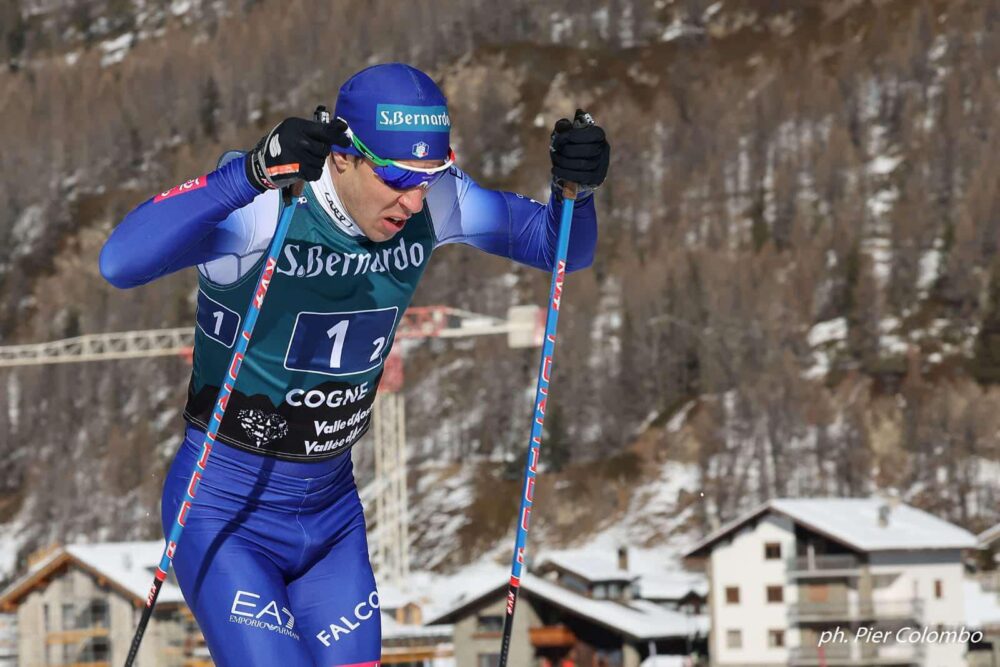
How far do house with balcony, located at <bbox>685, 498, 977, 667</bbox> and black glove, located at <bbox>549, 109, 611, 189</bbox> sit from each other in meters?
30.4

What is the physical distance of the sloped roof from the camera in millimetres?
35594

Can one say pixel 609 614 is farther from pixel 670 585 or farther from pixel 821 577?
pixel 670 585

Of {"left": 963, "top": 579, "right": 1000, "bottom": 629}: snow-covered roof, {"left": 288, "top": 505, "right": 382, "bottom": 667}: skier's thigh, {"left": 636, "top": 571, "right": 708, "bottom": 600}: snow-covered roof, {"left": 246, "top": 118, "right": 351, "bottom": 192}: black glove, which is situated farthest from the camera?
{"left": 636, "top": 571, "right": 708, "bottom": 600}: snow-covered roof

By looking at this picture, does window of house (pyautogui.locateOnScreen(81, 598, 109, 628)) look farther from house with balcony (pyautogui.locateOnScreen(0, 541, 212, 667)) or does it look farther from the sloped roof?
the sloped roof

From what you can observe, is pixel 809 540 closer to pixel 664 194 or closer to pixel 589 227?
pixel 589 227

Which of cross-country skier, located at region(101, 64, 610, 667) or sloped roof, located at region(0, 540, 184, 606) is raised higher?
sloped roof, located at region(0, 540, 184, 606)

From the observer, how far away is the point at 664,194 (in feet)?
328

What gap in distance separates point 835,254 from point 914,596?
5348 centimetres

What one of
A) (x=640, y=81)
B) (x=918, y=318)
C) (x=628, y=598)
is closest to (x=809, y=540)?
(x=628, y=598)

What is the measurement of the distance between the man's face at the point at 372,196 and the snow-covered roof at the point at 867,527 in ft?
106

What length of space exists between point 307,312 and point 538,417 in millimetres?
688

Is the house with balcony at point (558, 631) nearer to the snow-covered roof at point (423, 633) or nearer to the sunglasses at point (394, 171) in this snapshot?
the snow-covered roof at point (423, 633)

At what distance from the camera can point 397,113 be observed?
4.27 metres

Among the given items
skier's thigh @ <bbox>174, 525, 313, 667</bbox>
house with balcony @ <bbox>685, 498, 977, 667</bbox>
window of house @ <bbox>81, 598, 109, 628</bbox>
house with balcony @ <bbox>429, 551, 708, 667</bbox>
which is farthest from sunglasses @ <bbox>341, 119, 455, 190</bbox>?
window of house @ <bbox>81, 598, 109, 628</bbox>
